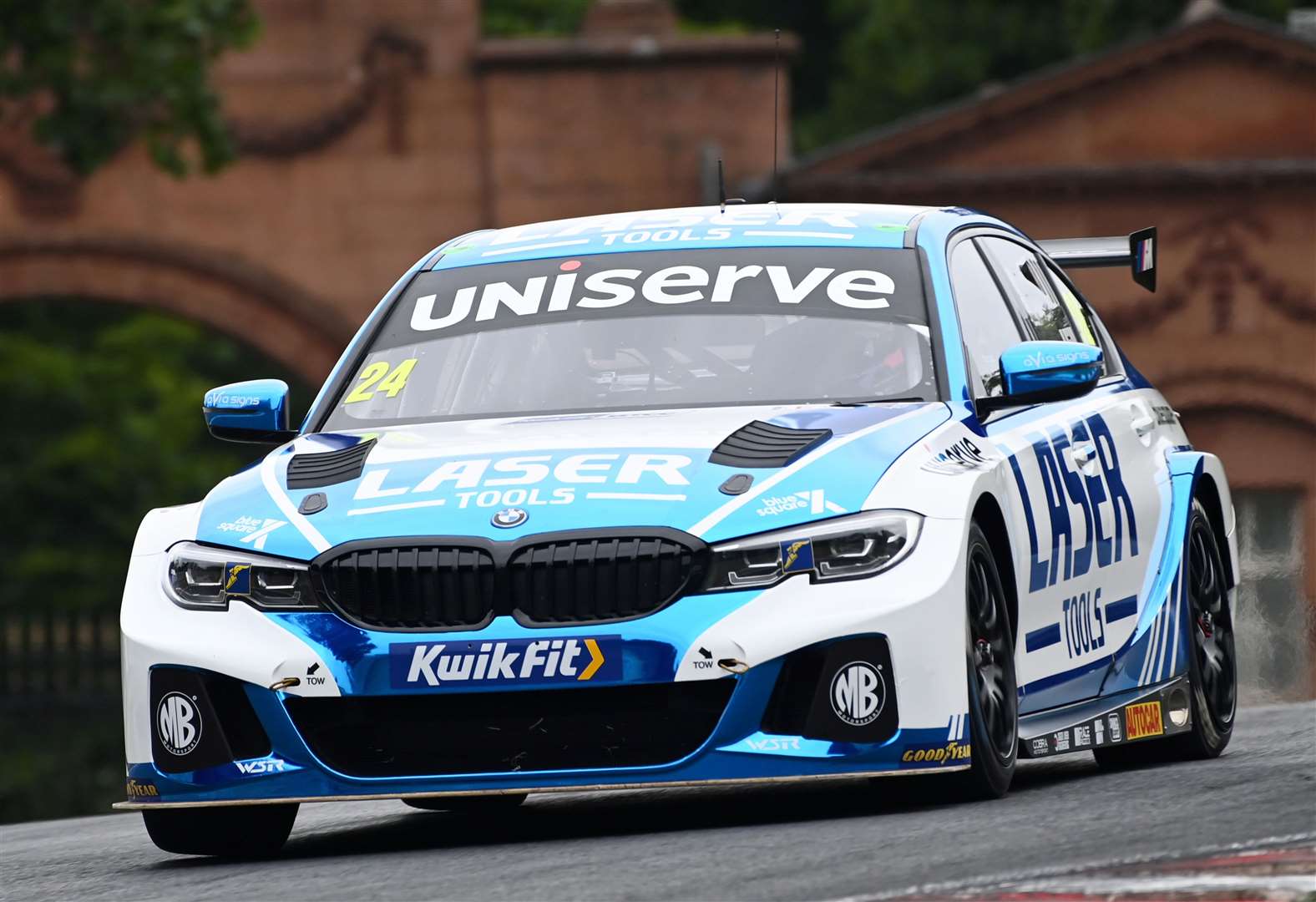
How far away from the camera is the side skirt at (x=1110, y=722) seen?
25.9 feet

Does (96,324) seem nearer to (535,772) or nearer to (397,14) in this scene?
(397,14)

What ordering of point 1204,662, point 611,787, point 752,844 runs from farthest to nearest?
Answer: 1. point 1204,662
2. point 611,787
3. point 752,844

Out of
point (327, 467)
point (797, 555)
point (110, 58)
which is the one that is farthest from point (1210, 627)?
point (110, 58)

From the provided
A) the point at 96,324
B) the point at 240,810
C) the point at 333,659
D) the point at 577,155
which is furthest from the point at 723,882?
the point at 96,324

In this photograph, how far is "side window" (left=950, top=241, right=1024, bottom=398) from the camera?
8.37m

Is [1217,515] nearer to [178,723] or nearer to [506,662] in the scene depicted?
[506,662]

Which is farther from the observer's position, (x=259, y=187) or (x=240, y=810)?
(x=259, y=187)

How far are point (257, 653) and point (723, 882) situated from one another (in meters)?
1.50

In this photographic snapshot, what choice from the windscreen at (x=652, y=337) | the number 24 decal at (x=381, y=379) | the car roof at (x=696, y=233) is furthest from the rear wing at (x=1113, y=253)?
the number 24 decal at (x=381, y=379)

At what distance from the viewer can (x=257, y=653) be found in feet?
23.5

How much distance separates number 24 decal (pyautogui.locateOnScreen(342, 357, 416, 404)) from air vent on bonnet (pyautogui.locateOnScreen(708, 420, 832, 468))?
1.32 meters

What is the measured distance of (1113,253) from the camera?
11078 mm

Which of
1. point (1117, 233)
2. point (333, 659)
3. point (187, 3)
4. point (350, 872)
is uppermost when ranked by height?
point (333, 659)

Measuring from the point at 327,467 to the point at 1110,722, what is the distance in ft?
7.80
